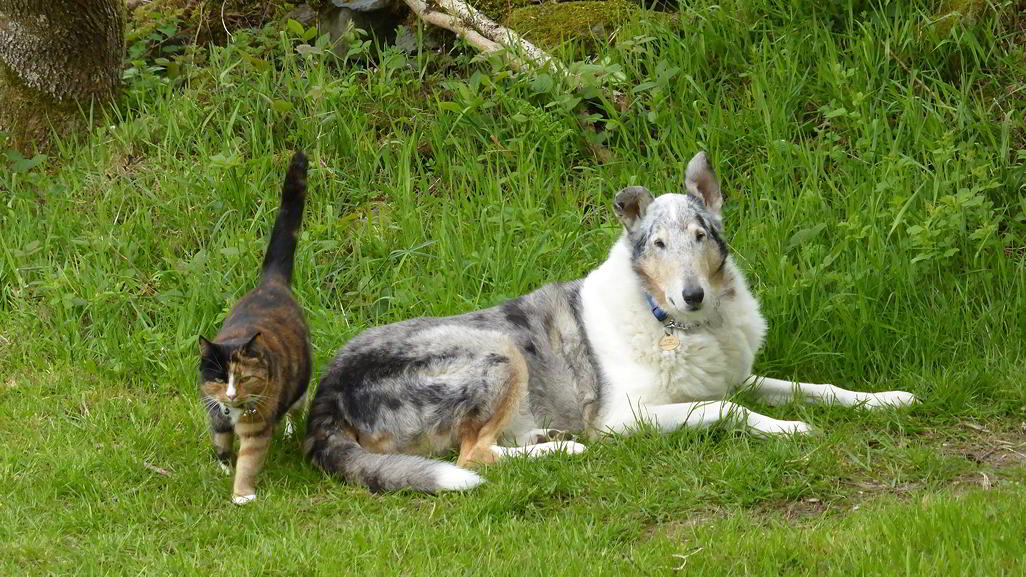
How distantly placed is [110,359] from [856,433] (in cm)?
438

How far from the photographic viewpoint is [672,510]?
4.95 meters

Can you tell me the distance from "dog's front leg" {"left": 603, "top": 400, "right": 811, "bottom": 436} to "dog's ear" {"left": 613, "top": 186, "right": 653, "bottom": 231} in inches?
37.3

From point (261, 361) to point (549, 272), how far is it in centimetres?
230

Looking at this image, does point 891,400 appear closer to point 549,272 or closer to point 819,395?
point 819,395

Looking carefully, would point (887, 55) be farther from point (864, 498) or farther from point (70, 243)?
point (70, 243)

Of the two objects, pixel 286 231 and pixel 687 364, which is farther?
pixel 286 231

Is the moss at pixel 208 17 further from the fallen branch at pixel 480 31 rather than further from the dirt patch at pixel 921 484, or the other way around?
the dirt patch at pixel 921 484

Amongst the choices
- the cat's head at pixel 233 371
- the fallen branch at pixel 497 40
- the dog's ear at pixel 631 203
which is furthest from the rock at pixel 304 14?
the cat's head at pixel 233 371

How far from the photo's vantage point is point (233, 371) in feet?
16.7

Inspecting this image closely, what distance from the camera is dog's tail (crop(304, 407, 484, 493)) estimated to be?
5184 millimetres

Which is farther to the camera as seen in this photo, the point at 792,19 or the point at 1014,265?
the point at 792,19

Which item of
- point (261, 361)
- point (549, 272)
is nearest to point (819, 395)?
point (549, 272)

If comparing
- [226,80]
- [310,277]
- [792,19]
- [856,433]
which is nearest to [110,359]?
[310,277]

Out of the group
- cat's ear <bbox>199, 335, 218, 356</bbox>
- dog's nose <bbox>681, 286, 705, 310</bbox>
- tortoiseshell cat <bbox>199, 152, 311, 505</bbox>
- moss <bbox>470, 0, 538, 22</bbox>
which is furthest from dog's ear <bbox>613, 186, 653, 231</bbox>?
moss <bbox>470, 0, 538, 22</bbox>
